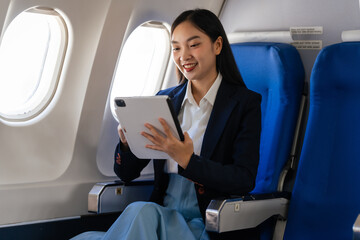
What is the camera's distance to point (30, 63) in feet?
11.1

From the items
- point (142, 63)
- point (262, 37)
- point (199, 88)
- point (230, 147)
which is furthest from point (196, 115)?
point (142, 63)

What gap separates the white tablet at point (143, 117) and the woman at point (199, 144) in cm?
3

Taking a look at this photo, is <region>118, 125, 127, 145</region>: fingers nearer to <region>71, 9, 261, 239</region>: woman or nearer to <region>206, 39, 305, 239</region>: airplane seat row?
<region>71, 9, 261, 239</region>: woman

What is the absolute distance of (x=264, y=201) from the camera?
2.61 meters

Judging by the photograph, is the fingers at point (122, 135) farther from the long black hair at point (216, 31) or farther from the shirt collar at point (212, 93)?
the long black hair at point (216, 31)

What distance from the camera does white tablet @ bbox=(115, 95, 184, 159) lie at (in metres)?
2.33

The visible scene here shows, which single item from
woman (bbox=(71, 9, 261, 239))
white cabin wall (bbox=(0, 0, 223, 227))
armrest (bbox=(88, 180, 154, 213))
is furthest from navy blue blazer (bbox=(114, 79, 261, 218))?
white cabin wall (bbox=(0, 0, 223, 227))

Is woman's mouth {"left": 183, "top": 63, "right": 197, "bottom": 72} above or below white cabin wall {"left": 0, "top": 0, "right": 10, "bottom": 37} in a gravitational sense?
below

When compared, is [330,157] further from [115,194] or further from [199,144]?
[115,194]

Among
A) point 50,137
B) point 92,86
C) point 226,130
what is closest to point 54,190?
point 50,137

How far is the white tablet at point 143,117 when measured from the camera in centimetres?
233

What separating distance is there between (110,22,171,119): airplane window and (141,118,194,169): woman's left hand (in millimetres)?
1423

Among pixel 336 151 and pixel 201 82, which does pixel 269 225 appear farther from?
pixel 201 82

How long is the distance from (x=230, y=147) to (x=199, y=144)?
5.7 inches
